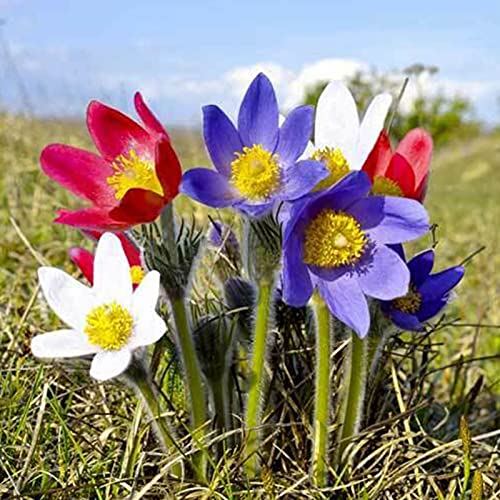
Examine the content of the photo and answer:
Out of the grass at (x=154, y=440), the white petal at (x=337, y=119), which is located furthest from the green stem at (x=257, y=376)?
the white petal at (x=337, y=119)

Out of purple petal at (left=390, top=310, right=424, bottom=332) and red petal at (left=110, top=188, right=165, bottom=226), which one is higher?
red petal at (left=110, top=188, right=165, bottom=226)

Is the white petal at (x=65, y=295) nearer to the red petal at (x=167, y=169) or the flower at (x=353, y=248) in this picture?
the red petal at (x=167, y=169)

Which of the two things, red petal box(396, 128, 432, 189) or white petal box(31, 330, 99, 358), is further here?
red petal box(396, 128, 432, 189)

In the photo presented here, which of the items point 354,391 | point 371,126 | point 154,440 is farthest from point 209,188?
point 154,440

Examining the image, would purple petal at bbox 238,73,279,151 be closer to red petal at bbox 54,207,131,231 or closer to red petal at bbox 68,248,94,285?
red petal at bbox 54,207,131,231

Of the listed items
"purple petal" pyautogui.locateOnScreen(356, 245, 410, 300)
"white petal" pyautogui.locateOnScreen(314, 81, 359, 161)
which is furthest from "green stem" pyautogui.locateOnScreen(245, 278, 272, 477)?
"white petal" pyautogui.locateOnScreen(314, 81, 359, 161)

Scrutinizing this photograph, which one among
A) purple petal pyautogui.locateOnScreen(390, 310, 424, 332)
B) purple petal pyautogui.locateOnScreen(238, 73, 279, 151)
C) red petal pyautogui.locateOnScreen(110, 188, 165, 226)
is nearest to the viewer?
red petal pyautogui.locateOnScreen(110, 188, 165, 226)
